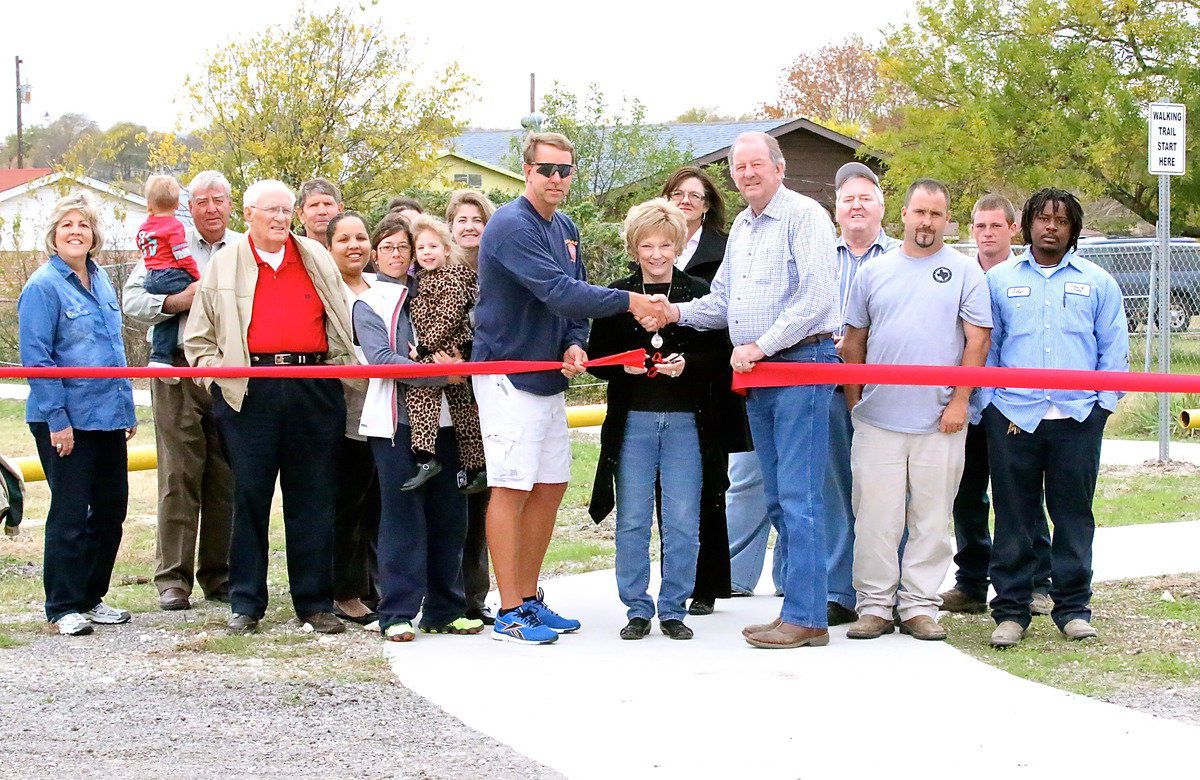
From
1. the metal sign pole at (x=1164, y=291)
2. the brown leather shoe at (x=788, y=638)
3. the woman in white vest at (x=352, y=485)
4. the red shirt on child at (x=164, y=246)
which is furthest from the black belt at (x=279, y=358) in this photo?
the metal sign pole at (x=1164, y=291)

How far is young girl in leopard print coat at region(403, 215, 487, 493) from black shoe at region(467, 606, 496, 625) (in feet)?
2.22

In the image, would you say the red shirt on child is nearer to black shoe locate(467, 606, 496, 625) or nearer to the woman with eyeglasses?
black shoe locate(467, 606, 496, 625)

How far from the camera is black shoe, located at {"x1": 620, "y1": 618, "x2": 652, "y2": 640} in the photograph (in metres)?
6.42

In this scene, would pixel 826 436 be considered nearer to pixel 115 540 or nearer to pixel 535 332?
pixel 535 332

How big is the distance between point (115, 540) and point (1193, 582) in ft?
18.5

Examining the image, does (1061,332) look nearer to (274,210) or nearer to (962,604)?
(962,604)

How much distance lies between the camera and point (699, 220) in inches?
294

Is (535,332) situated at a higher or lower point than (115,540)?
higher

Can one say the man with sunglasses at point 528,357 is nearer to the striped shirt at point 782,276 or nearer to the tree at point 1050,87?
the striped shirt at point 782,276

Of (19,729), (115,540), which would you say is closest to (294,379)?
(115,540)

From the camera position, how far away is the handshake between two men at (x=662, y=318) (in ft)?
20.1

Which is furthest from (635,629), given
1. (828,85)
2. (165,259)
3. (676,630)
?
(828,85)

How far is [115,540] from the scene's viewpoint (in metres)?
7.05

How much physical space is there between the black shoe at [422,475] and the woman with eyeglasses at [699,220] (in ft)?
5.55
